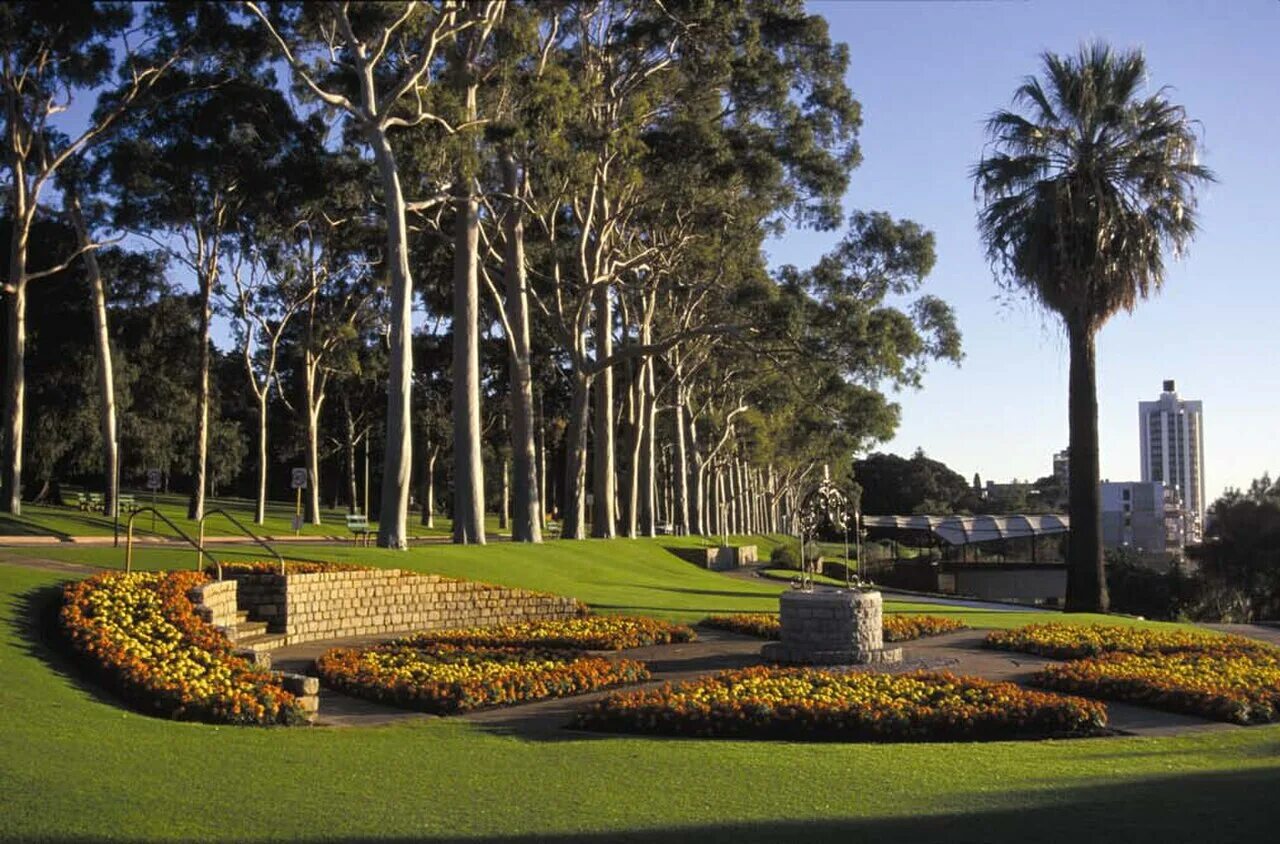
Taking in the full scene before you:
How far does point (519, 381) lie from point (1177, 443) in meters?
131

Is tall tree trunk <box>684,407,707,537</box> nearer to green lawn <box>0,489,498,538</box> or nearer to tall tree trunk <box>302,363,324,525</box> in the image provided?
green lawn <box>0,489,498,538</box>

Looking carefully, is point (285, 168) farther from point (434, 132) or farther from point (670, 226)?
point (670, 226)

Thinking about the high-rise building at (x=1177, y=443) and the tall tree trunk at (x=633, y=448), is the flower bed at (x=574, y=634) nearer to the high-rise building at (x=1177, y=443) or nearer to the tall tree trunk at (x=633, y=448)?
the tall tree trunk at (x=633, y=448)

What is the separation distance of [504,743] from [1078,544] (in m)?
20.5

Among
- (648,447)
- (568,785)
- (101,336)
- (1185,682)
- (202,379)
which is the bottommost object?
(1185,682)

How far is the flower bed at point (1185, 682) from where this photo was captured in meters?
13.5

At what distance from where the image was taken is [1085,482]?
28.0 meters

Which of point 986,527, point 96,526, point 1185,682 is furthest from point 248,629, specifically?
point 986,527

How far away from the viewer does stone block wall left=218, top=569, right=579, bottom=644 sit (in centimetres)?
1798

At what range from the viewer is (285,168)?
34844 millimetres

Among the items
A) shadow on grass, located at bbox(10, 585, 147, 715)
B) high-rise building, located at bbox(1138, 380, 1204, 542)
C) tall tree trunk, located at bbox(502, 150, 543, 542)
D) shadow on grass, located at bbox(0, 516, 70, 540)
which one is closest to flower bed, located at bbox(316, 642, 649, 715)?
shadow on grass, located at bbox(10, 585, 147, 715)

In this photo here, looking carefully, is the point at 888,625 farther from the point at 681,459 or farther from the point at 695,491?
the point at 695,491

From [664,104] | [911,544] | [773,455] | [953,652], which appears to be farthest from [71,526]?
[911,544]

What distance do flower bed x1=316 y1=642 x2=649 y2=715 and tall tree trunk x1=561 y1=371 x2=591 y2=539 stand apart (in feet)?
75.6
